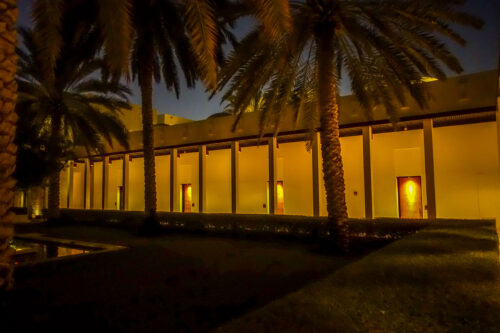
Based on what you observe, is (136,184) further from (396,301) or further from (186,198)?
(396,301)

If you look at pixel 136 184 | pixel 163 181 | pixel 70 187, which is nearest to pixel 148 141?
pixel 163 181

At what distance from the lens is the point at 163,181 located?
25.3m

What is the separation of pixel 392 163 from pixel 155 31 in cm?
1175

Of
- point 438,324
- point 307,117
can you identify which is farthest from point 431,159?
point 438,324

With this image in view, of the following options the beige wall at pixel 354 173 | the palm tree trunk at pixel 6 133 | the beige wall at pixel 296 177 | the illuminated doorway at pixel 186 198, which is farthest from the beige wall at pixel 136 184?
the palm tree trunk at pixel 6 133

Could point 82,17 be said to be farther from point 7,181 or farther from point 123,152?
point 123,152

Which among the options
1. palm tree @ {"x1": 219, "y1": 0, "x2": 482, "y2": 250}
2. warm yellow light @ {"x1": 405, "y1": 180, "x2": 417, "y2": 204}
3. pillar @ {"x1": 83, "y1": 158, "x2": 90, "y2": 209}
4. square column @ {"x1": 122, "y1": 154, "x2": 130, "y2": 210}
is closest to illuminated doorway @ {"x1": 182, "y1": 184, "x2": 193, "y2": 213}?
square column @ {"x1": 122, "y1": 154, "x2": 130, "y2": 210}

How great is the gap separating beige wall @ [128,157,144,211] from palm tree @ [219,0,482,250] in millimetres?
17295

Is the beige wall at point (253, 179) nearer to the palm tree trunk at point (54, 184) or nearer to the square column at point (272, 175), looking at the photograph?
the square column at point (272, 175)

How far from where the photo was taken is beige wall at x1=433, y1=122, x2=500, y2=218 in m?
14.8

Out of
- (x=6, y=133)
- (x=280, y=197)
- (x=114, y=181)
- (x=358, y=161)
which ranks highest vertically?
(x=358, y=161)

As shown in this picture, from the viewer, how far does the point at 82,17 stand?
12.2 m

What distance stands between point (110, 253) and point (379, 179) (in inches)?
493

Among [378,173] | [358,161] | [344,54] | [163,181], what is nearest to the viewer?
[344,54]
